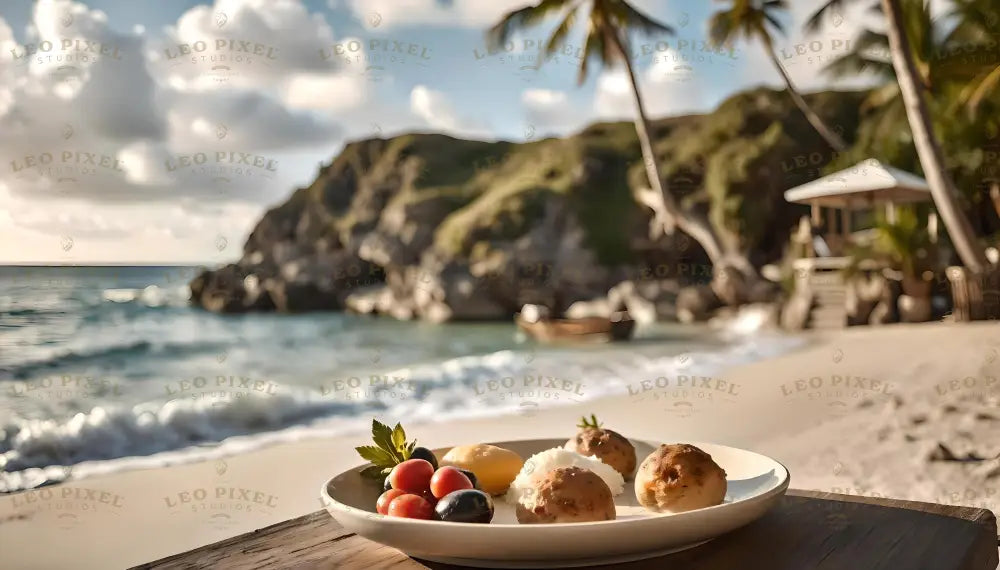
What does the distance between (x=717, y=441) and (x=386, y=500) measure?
16.9 feet

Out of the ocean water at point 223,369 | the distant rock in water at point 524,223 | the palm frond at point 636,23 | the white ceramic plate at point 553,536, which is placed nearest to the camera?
the white ceramic plate at point 553,536

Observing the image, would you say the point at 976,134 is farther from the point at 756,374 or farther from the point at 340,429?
the point at 340,429

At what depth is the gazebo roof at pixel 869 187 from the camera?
12141mm

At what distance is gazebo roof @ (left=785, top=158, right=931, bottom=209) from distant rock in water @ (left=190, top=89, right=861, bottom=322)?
670 centimetres

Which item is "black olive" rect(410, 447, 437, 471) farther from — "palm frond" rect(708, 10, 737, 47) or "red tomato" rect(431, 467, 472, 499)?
"palm frond" rect(708, 10, 737, 47)

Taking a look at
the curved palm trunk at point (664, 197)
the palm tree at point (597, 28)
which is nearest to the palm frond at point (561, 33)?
the palm tree at point (597, 28)

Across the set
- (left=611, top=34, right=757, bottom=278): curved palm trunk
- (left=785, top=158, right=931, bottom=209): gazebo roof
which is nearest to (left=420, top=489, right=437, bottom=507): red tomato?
(left=785, top=158, right=931, bottom=209): gazebo roof

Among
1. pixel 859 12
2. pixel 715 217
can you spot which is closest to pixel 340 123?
pixel 715 217

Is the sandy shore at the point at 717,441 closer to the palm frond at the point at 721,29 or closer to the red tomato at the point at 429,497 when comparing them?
the red tomato at the point at 429,497

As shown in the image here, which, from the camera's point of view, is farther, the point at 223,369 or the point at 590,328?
the point at 223,369

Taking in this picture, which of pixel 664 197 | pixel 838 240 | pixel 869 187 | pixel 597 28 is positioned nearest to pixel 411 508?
pixel 869 187

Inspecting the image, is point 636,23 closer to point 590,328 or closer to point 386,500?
point 590,328

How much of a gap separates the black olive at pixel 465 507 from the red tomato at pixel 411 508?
0.02 m

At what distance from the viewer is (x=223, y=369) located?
18.8m
